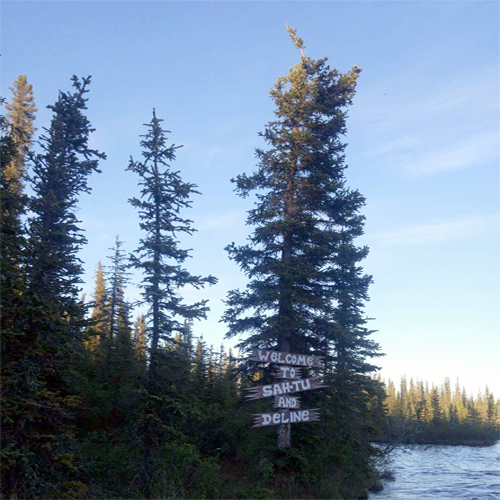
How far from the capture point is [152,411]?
1716 cm

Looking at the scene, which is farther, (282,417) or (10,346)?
(282,417)

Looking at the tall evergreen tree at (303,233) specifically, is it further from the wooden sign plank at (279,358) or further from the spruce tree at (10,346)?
the spruce tree at (10,346)

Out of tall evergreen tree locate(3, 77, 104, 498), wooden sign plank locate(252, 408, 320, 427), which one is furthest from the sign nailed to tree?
tall evergreen tree locate(3, 77, 104, 498)

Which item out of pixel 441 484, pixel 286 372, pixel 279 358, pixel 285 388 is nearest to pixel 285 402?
pixel 285 388

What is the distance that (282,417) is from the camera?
15609 millimetres

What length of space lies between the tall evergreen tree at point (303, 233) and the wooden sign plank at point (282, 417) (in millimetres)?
2287

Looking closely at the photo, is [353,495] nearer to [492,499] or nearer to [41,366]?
[492,499]

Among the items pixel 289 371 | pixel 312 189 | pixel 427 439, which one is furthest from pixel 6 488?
pixel 427 439

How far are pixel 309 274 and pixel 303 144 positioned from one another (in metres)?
6.15

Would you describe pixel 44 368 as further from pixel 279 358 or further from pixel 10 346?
pixel 279 358

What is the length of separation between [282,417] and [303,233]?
7499mm

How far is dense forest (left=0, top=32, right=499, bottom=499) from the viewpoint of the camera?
1277 cm

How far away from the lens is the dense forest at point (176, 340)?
1277 cm

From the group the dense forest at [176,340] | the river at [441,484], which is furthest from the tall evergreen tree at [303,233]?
the river at [441,484]
